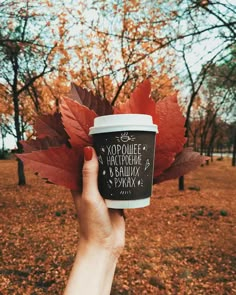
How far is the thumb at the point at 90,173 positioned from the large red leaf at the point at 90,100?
0.55 ft

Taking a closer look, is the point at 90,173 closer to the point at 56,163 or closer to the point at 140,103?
the point at 56,163

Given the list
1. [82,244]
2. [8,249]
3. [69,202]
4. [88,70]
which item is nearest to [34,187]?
[69,202]

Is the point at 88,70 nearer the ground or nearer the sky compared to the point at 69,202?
nearer the sky

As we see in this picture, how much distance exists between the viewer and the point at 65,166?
40.8 inches

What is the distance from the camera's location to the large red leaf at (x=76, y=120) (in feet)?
3.33

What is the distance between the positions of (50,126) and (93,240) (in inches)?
18.7

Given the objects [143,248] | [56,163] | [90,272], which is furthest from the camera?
[143,248]

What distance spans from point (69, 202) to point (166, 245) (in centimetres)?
471

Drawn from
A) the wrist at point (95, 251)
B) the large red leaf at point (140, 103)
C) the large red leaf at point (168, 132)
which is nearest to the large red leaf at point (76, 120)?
the large red leaf at point (140, 103)

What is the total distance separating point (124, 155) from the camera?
1.04 meters

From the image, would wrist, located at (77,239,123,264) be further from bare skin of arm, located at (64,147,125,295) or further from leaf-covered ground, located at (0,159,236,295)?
leaf-covered ground, located at (0,159,236,295)

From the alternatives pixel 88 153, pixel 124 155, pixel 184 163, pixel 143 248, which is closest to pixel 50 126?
pixel 88 153

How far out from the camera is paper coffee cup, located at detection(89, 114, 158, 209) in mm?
1016

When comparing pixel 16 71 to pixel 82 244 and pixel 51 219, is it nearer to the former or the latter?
pixel 51 219
